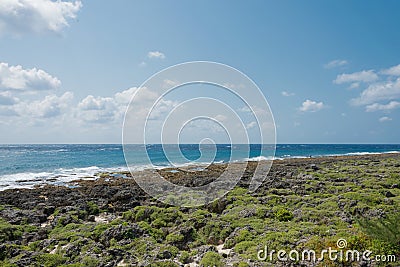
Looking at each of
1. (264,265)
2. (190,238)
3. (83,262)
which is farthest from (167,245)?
(264,265)

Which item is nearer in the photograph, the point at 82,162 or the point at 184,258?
the point at 184,258

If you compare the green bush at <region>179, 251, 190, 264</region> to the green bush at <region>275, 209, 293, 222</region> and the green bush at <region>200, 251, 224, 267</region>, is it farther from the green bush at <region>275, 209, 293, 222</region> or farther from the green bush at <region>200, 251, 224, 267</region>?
the green bush at <region>275, 209, 293, 222</region>

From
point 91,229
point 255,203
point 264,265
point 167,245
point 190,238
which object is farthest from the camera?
point 255,203

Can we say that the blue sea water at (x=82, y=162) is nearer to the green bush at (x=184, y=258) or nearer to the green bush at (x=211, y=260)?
the green bush at (x=184, y=258)

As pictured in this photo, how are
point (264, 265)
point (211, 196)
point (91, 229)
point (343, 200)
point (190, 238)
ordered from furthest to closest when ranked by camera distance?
point (211, 196), point (343, 200), point (91, 229), point (190, 238), point (264, 265)

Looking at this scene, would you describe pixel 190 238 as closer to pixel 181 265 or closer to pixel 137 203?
pixel 181 265

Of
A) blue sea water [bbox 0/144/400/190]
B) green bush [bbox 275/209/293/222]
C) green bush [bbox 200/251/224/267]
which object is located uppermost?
green bush [bbox 275/209/293/222]

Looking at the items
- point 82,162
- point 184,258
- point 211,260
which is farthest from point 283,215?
point 82,162

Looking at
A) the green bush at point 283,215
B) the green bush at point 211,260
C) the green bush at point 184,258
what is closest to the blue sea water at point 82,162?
the green bush at point 283,215

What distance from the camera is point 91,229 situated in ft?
37.1

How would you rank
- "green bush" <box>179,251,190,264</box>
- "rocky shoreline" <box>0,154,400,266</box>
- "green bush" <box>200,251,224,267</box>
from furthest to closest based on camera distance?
"green bush" <box>179,251,190,264</box> < "rocky shoreline" <box>0,154,400,266</box> < "green bush" <box>200,251,224,267</box>

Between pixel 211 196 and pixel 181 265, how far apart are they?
9.28 metres

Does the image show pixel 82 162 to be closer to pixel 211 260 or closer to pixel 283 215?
pixel 283 215

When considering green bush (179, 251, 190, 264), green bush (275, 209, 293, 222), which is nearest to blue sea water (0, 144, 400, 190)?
green bush (275, 209, 293, 222)
